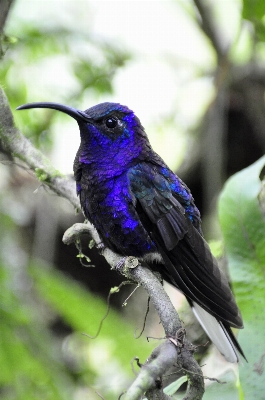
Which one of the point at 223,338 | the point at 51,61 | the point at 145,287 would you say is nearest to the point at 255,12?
the point at 51,61

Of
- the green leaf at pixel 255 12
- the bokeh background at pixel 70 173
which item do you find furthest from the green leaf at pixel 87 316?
the green leaf at pixel 255 12

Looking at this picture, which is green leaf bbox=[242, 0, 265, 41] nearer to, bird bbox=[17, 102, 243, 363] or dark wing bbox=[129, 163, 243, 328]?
bird bbox=[17, 102, 243, 363]

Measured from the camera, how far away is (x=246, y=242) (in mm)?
2594

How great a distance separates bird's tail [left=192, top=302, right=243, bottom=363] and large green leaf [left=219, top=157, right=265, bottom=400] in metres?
0.09

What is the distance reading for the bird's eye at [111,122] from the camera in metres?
2.49

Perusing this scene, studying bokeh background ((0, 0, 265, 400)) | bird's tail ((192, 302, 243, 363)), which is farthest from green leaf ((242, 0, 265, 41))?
bird's tail ((192, 302, 243, 363))

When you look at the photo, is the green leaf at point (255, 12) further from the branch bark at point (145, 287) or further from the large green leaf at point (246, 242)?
the branch bark at point (145, 287)

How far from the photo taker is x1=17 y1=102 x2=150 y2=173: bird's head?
2.45 meters

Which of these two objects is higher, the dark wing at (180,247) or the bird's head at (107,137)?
the bird's head at (107,137)

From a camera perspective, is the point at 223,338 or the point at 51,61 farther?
the point at 51,61

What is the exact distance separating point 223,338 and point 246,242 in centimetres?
49

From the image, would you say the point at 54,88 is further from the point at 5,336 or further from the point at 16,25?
the point at 5,336

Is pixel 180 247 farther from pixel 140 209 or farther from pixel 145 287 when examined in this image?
pixel 145 287

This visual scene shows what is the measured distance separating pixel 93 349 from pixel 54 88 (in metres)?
1.99
